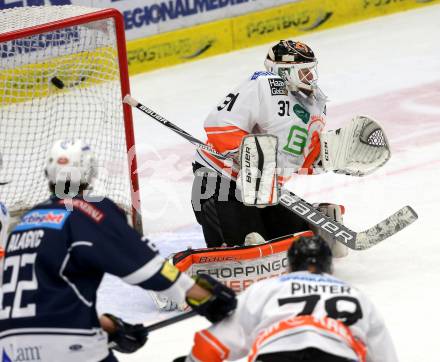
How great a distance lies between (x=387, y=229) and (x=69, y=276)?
227cm

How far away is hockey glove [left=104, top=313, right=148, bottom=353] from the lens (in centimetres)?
342

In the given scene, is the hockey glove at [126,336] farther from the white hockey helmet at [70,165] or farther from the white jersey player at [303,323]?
the white hockey helmet at [70,165]

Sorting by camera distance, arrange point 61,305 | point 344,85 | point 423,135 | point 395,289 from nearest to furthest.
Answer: point 61,305 < point 395,289 < point 423,135 < point 344,85

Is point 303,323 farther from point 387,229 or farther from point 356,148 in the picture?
point 356,148

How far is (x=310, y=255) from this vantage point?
10.8ft

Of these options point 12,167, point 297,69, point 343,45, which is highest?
point 297,69

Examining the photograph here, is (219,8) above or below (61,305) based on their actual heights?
below

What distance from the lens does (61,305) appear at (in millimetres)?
3275

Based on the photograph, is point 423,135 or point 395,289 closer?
point 395,289

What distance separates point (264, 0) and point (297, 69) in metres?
4.03

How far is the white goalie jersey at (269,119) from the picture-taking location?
5230 mm

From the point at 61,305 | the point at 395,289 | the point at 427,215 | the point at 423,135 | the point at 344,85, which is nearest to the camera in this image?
the point at 61,305

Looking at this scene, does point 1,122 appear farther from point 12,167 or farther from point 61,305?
point 61,305

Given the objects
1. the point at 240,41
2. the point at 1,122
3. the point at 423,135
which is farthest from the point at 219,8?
the point at 1,122
